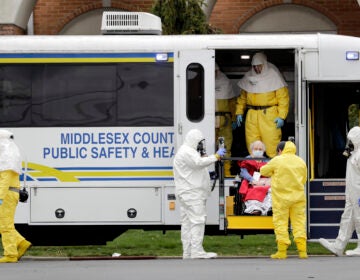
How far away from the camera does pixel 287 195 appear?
13.4 m

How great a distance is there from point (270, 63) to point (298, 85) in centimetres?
113

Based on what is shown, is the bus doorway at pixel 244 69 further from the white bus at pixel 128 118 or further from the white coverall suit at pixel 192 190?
the white coverall suit at pixel 192 190

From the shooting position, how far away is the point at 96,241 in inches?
602

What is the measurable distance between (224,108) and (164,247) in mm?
2332

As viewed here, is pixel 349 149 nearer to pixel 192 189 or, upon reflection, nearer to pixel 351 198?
pixel 351 198

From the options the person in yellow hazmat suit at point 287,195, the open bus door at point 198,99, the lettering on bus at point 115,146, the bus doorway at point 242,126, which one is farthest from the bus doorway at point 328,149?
the lettering on bus at point 115,146

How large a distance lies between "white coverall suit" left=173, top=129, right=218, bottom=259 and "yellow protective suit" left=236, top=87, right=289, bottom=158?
4.01 feet

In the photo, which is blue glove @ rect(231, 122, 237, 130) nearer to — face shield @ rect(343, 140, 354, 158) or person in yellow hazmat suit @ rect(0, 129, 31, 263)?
face shield @ rect(343, 140, 354, 158)

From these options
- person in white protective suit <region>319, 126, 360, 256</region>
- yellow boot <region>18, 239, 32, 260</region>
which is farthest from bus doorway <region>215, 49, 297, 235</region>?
yellow boot <region>18, 239, 32, 260</region>

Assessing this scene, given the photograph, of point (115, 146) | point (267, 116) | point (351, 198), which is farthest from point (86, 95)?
point (351, 198)

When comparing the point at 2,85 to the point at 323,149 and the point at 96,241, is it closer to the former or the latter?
the point at 96,241

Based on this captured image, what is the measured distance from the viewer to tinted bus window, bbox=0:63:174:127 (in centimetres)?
1433

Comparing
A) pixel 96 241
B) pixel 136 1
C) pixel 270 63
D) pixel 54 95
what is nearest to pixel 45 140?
pixel 54 95

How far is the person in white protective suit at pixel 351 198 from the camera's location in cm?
1357
